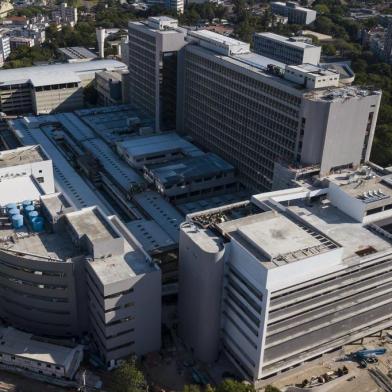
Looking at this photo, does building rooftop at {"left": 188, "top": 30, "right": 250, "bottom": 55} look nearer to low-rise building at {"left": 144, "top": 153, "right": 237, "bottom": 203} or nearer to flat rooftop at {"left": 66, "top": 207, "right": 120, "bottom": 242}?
low-rise building at {"left": 144, "top": 153, "right": 237, "bottom": 203}

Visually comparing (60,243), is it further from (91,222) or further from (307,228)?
(307,228)

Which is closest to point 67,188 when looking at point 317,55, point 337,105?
point 337,105

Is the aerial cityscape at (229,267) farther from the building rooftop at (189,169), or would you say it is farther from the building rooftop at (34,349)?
the building rooftop at (189,169)

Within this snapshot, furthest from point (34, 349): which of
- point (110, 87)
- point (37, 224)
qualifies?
point (110, 87)

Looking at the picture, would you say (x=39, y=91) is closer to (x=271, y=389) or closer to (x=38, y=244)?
(x=38, y=244)

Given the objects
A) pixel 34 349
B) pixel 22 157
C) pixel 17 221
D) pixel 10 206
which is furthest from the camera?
pixel 22 157

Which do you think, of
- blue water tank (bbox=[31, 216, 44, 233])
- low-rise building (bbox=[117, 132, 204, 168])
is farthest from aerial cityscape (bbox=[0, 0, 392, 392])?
low-rise building (bbox=[117, 132, 204, 168])
